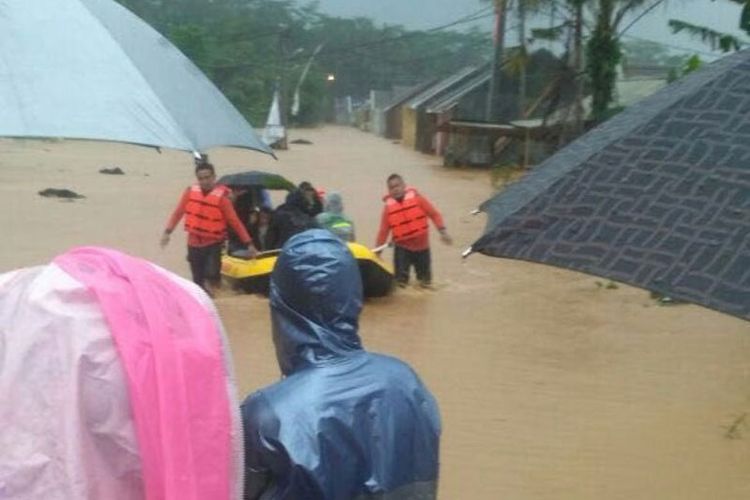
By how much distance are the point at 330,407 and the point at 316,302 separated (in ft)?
0.61

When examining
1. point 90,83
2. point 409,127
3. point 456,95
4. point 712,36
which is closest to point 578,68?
point 712,36

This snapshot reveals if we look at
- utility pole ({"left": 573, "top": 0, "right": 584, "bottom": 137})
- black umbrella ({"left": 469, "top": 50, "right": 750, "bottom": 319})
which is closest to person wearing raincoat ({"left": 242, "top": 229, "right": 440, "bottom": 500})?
black umbrella ({"left": 469, "top": 50, "right": 750, "bottom": 319})

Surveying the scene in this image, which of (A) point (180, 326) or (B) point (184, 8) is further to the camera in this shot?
(B) point (184, 8)

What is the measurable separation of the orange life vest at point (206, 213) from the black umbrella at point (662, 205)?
8.16 metres

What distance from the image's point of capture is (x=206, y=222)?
1142cm

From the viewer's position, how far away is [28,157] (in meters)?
36.7

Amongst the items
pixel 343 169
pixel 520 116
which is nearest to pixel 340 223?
pixel 343 169

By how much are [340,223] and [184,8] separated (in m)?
71.0

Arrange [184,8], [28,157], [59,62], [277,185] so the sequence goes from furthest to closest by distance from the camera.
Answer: [184,8] → [28,157] → [277,185] → [59,62]

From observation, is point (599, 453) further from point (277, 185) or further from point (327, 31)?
point (327, 31)

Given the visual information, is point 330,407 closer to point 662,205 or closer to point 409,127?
point 662,205

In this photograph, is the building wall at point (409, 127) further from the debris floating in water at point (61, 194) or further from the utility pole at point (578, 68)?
the debris floating in water at point (61, 194)

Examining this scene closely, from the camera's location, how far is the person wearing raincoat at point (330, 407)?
7.18 ft

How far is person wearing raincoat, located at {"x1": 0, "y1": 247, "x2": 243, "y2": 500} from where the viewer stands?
1740mm
